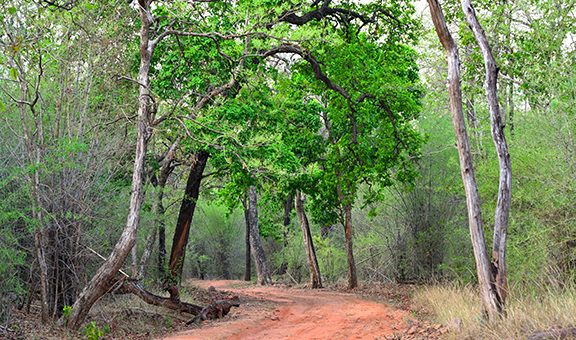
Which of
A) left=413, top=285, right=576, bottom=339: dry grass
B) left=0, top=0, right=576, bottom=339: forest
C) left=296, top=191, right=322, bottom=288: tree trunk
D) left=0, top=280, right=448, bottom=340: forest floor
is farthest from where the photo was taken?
left=296, top=191, right=322, bottom=288: tree trunk

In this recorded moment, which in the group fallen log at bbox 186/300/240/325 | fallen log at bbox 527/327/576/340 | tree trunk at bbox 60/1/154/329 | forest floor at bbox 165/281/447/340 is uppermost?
tree trunk at bbox 60/1/154/329

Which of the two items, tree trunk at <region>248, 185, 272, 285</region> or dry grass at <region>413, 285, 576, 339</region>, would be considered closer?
dry grass at <region>413, 285, 576, 339</region>

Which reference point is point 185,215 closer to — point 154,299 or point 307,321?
point 154,299

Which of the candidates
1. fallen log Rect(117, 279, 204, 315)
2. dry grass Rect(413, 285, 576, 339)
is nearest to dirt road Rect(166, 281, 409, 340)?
fallen log Rect(117, 279, 204, 315)

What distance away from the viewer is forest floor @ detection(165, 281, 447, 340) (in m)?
10.8

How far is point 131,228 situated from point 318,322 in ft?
14.2

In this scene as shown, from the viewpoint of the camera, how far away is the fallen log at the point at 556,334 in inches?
273

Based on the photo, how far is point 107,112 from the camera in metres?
12.6

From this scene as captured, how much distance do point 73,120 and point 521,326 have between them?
8.23 metres

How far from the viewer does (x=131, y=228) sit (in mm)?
11188

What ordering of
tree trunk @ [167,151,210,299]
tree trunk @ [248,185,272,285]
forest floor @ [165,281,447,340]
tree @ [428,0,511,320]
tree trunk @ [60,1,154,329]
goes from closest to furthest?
tree @ [428,0,511,320] → tree trunk @ [60,1,154,329] → forest floor @ [165,281,447,340] → tree trunk @ [167,151,210,299] → tree trunk @ [248,185,272,285]

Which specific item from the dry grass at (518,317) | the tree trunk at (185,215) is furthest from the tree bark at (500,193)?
the tree trunk at (185,215)

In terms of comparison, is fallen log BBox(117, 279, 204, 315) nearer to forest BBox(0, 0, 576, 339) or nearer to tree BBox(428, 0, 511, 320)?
forest BBox(0, 0, 576, 339)

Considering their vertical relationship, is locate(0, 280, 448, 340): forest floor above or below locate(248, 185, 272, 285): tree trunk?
below
